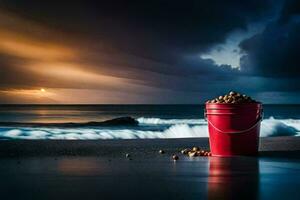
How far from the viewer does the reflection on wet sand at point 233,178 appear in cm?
395

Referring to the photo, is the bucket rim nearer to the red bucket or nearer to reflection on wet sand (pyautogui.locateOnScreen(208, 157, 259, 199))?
the red bucket

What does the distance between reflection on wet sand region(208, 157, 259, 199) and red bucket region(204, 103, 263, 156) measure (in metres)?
0.49

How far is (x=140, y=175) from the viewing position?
5.04 metres

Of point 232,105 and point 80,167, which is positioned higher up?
point 232,105

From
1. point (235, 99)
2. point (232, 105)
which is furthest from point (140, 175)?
point (235, 99)

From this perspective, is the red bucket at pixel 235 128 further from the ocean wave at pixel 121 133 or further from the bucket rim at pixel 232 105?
the ocean wave at pixel 121 133

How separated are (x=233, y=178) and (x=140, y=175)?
94cm

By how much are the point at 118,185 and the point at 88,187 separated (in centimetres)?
28

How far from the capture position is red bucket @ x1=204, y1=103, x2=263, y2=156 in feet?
23.7

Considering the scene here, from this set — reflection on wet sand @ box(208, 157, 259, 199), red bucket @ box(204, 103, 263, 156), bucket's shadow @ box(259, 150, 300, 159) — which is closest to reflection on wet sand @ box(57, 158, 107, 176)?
reflection on wet sand @ box(208, 157, 259, 199)

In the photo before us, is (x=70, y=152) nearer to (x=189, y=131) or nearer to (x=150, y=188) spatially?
(x=150, y=188)

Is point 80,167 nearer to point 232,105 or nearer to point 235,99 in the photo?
point 232,105

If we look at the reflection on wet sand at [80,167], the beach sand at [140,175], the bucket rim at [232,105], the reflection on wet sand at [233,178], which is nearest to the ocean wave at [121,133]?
the beach sand at [140,175]

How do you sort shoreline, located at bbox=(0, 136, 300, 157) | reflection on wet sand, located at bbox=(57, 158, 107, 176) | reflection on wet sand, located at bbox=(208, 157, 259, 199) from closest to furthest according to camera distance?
1. reflection on wet sand, located at bbox=(208, 157, 259, 199)
2. reflection on wet sand, located at bbox=(57, 158, 107, 176)
3. shoreline, located at bbox=(0, 136, 300, 157)
